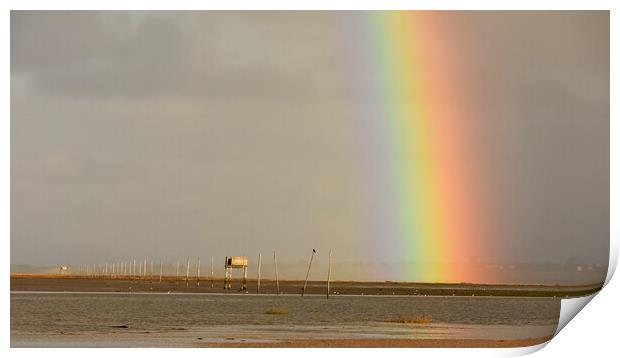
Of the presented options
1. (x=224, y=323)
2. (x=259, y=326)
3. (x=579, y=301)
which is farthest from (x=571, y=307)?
(x=224, y=323)

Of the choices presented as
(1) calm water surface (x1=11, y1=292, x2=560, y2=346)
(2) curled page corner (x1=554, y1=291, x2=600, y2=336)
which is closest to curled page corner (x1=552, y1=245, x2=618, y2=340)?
(2) curled page corner (x1=554, y1=291, x2=600, y2=336)

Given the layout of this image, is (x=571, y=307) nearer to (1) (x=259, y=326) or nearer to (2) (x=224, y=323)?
(1) (x=259, y=326)

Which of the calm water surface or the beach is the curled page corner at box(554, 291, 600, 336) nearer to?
the beach

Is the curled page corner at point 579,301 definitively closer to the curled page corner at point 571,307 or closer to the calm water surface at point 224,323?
the curled page corner at point 571,307

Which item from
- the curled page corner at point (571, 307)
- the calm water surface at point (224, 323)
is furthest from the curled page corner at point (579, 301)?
the calm water surface at point (224, 323)

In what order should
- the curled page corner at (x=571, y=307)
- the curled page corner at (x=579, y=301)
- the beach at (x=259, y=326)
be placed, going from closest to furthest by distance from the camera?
the curled page corner at (x=579, y=301) < the curled page corner at (x=571, y=307) < the beach at (x=259, y=326)

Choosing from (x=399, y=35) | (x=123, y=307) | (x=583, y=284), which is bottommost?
(x=123, y=307)

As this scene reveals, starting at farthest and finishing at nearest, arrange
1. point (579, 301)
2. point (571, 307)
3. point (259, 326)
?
point (259, 326) → point (571, 307) → point (579, 301)

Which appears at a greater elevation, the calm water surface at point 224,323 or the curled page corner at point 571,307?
the curled page corner at point 571,307
